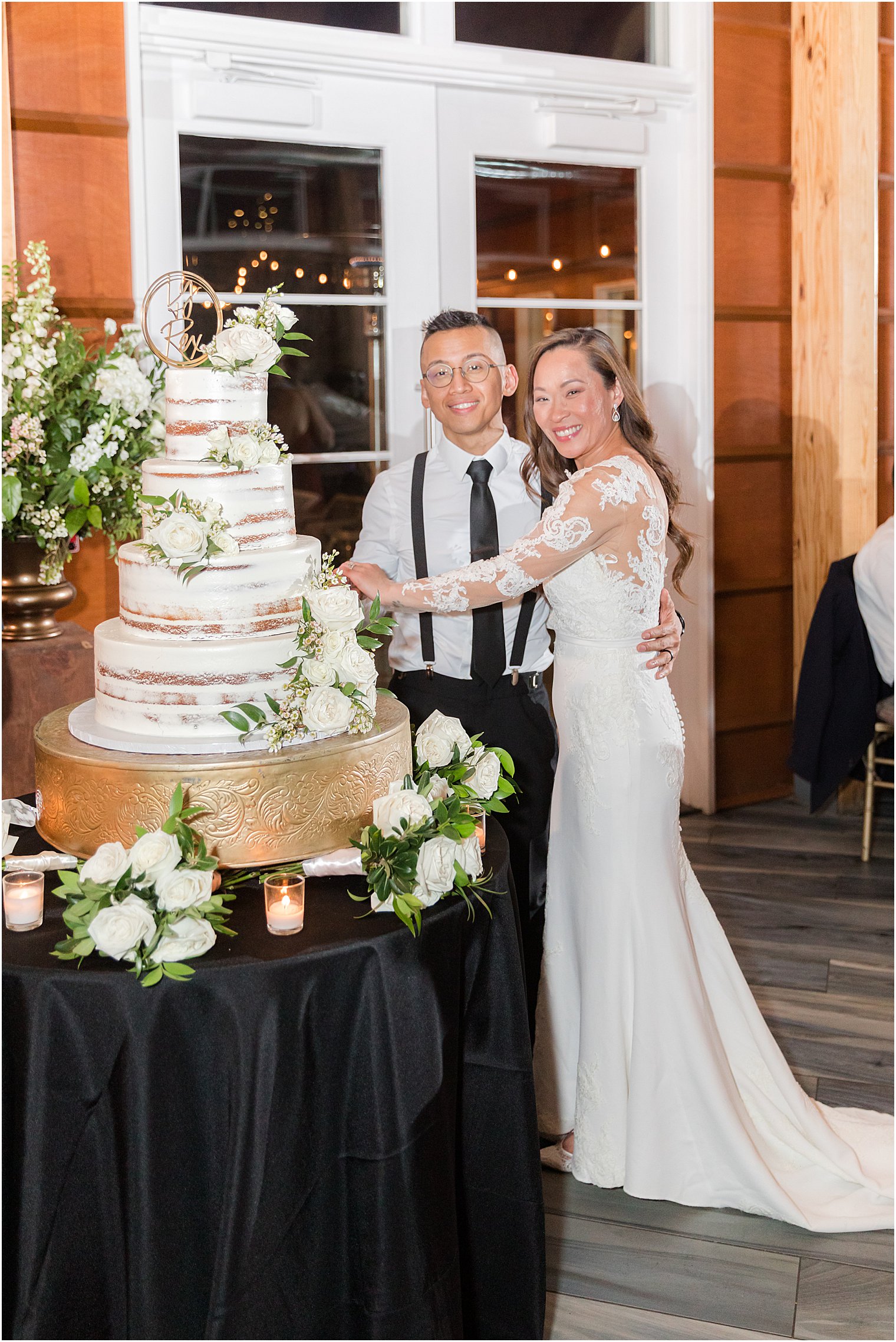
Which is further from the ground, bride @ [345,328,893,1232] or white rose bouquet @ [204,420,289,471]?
white rose bouquet @ [204,420,289,471]

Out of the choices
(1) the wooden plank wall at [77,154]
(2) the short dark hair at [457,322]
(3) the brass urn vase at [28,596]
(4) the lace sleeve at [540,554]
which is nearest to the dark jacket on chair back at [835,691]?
(2) the short dark hair at [457,322]

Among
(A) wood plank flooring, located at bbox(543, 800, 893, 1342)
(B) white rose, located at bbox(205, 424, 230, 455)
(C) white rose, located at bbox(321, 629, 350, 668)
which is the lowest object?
(A) wood plank flooring, located at bbox(543, 800, 893, 1342)

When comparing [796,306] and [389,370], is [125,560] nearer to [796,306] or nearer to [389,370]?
[389,370]

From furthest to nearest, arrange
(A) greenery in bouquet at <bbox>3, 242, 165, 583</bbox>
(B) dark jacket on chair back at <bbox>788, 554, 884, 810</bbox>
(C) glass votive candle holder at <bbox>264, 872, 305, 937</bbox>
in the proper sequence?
(B) dark jacket on chair back at <bbox>788, 554, 884, 810</bbox>
(A) greenery in bouquet at <bbox>3, 242, 165, 583</bbox>
(C) glass votive candle holder at <bbox>264, 872, 305, 937</bbox>

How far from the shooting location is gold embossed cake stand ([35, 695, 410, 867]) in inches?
71.1

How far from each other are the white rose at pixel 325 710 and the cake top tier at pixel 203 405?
0.41m

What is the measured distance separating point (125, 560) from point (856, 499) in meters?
3.91

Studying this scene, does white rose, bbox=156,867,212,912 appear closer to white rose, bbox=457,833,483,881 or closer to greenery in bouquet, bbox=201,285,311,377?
white rose, bbox=457,833,483,881


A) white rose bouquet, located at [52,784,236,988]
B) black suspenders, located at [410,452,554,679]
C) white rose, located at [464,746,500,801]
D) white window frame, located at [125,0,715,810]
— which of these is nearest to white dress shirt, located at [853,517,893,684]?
white window frame, located at [125,0,715,810]

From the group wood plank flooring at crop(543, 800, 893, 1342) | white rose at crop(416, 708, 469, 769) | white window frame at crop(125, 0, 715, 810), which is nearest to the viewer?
white rose at crop(416, 708, 469, 769)

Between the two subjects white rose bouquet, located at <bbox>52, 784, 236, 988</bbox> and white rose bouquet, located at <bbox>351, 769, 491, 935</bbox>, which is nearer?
white rose bouquet, located at <bbox>52, 784, 236, 988</bbox>

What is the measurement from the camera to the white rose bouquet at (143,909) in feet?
5.31

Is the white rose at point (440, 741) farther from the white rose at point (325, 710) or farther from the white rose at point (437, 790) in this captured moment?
the white rose at point (325, 710)

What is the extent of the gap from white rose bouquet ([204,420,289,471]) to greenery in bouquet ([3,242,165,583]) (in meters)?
1.04
